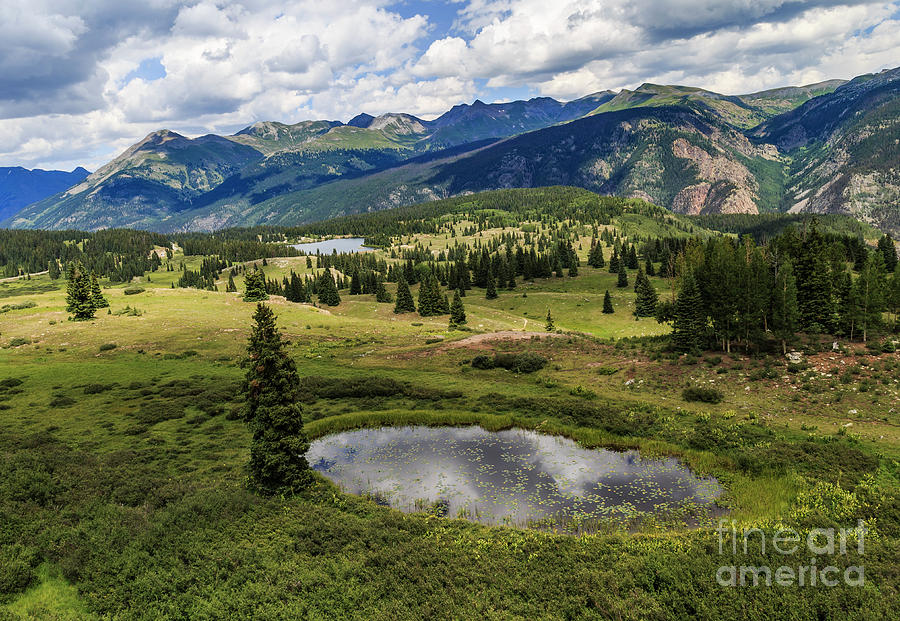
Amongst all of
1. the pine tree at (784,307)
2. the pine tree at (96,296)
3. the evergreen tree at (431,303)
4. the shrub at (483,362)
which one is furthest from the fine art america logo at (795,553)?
the pine tree at (96,296)

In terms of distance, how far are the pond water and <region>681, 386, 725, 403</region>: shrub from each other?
12.7 m

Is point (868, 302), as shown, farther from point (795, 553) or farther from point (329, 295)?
point (329, 295)

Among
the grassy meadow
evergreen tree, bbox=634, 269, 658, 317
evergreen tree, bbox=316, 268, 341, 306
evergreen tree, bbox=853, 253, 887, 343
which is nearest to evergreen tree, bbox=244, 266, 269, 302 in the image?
evergreen tree, bbox=316, 268, 341, 306

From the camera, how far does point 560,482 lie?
30.2 metres

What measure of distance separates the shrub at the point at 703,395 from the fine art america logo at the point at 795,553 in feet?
68.2

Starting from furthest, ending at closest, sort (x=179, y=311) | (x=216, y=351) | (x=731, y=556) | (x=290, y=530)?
(x=179, y=311) → (x=216, y=351) → (x=290, y=530) → (x=731, y=556)

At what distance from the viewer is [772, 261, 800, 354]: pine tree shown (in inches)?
1962

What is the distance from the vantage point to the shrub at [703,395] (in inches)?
1647

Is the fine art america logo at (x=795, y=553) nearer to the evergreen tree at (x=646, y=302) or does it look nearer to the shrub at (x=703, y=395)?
the shrub at (x=703, y=395)

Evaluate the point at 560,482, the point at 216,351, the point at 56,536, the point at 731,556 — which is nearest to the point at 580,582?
the point at 731,556

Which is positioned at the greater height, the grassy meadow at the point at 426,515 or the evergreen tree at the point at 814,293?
the evergreen tree at the point at 814,293

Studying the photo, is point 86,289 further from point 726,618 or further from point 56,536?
point 726,618

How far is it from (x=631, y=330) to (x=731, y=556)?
265ft

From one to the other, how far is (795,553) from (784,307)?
125 ft
